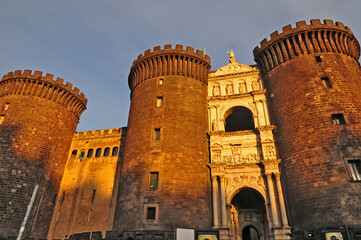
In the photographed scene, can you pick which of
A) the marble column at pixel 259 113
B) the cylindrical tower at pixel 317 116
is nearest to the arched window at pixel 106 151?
the marble column at pixel 259 113

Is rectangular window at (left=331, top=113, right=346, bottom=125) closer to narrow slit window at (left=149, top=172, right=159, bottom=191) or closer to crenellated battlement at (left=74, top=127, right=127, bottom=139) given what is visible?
narrow slit window at (left=149, top=172, right=159, bottom=191)

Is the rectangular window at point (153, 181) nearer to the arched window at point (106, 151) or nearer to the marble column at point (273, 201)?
the marble column at point (273, 201)

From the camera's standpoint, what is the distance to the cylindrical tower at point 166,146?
20.2 m

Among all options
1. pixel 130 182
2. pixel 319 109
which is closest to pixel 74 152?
pixel 130 182

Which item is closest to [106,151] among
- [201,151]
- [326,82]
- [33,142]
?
[33,142]

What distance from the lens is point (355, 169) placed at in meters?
18.5

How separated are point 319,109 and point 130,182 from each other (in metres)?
16.1

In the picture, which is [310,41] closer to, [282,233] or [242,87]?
[242,87]

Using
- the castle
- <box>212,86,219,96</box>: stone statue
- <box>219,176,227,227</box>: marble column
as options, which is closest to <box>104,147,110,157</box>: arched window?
the castle

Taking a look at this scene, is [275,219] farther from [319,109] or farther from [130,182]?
[130,182]

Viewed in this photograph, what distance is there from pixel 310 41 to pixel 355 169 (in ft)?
39.0

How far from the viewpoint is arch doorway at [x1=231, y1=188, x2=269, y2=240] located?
23047 mm

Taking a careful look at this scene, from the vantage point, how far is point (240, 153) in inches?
907

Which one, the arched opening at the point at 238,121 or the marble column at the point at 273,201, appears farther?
the arched opening at the point at 238,121
